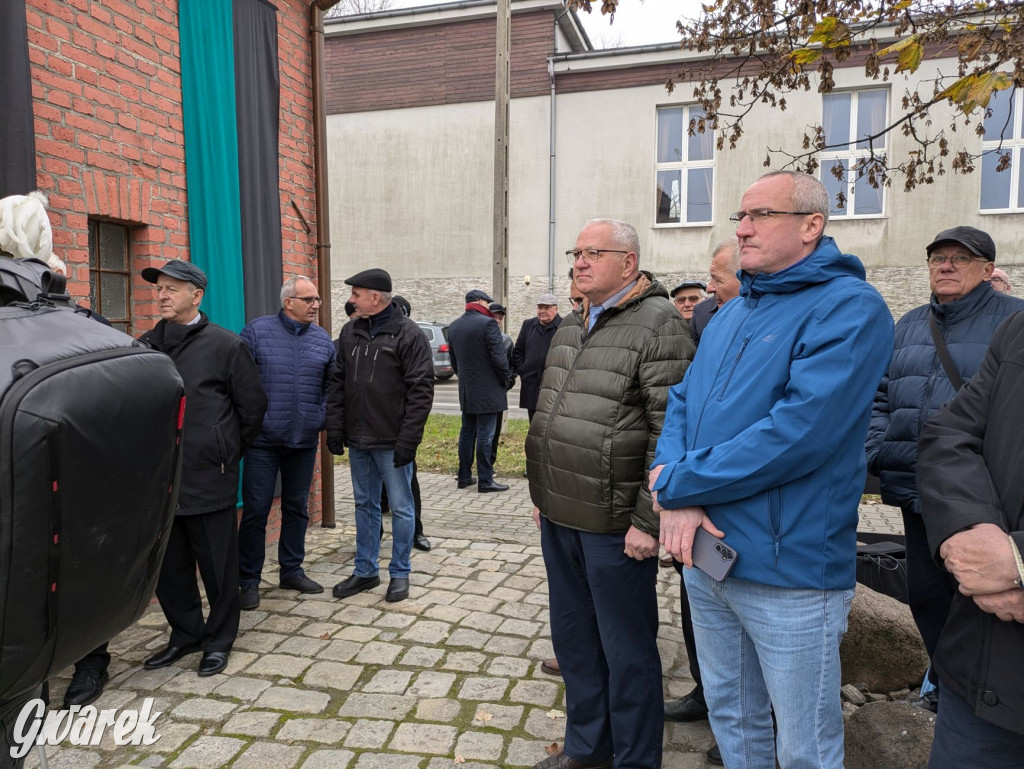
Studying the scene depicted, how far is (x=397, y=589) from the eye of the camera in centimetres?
482

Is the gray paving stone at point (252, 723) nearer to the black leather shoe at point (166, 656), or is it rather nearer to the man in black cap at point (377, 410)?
the black leather shoe at point (166, 656)

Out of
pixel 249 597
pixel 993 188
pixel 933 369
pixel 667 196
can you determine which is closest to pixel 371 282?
pixel 249 597

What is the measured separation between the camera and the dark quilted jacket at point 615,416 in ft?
8.90

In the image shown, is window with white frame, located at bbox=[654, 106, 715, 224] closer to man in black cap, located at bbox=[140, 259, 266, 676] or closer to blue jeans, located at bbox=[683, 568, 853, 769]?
man in black cap, located at bbox=[140, 259, 266, 676]

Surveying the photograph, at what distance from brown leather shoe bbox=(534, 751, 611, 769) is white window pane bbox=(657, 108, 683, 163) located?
18086 mm

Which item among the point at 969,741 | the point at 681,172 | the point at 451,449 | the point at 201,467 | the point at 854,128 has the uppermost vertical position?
the point at 854,128

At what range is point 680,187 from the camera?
62.7 ft

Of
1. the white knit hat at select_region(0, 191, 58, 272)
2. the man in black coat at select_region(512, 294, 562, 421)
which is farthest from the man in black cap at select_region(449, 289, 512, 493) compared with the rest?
A: the white knit hat at select_region(0, 191, 58, 272)

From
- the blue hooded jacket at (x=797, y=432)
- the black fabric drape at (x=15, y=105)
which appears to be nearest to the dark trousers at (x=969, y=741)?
the blue hooded jacket at (x=797, y=432)

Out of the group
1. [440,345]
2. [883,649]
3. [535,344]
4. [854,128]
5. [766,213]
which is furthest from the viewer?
[440,345]

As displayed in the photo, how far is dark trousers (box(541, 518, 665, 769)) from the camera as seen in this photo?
2773 millimetres

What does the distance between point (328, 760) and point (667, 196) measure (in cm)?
1813

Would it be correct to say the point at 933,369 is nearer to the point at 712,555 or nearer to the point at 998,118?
the point at 712,555

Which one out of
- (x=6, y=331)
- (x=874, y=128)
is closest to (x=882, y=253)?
(x=874, y=128)
